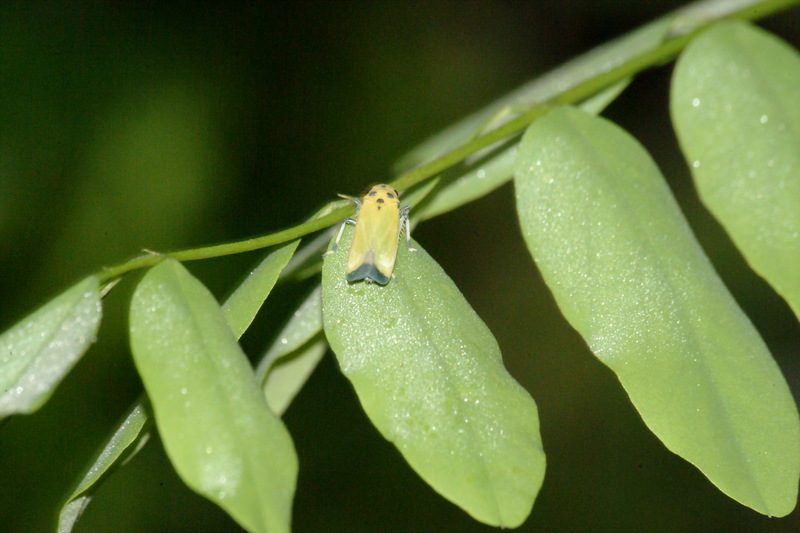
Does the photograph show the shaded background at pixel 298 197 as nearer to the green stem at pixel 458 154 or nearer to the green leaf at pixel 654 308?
the green stem at pixel 458 154

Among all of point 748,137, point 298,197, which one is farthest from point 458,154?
point 298,197

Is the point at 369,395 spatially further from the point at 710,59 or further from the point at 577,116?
the point at 710,59

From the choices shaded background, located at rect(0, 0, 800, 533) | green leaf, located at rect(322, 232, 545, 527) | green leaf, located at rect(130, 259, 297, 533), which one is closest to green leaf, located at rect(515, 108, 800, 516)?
green leaf, located at rect(322, 232, 545, 527)

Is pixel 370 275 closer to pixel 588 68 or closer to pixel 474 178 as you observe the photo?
pixel 474 178

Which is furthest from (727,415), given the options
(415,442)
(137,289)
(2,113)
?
(2,113)

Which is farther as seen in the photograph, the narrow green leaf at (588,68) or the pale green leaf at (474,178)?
the narrow green leaf at (588,68)

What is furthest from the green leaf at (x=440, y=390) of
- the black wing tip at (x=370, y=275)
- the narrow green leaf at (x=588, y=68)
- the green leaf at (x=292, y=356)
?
the narrow green leaf at (x=588, y=68)
